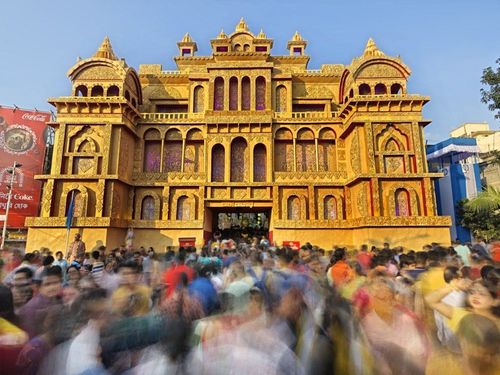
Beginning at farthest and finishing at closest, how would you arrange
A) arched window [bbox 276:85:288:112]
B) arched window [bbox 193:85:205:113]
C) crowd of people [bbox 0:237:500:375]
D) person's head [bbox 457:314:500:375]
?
arched window [bbox 193:85:205:113], arched window [bbox 276:85:288:112], crowd of people [bbox 0:237:500:375], person's head [bbox 457:314:500:375]

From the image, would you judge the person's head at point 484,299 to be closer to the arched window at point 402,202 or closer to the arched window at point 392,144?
the arched window at point 402,202

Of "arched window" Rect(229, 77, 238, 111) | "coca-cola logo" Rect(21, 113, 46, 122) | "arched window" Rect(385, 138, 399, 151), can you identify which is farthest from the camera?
"coca-cola logo" Rect(21, 113, 46, 122)

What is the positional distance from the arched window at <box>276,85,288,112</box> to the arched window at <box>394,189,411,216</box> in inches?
412

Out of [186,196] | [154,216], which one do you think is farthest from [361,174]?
[154,216]

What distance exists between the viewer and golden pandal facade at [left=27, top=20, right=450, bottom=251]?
19.2 m

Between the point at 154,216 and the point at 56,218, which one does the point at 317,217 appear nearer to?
the point at 154,216

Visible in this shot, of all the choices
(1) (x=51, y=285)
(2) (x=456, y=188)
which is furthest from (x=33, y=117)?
(2) (x=456, y=188)

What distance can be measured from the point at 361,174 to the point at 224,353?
59.7ft

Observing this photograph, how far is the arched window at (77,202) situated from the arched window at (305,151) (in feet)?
48.2

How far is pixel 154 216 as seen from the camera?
21234mm

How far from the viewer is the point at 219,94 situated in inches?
926

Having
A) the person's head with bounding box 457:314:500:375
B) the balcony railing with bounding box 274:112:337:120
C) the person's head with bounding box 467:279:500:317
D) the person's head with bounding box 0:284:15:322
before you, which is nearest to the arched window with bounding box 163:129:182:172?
the balcony railing with bounding box 274:112:337:120

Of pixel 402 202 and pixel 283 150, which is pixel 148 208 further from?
pixel 402 202

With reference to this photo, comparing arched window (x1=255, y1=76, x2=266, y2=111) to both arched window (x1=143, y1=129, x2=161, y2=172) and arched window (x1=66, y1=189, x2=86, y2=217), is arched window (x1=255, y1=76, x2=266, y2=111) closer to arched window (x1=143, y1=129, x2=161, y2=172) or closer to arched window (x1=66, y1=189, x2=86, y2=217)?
arched window (x1=143, y1=129, x2=161, y2=172)
